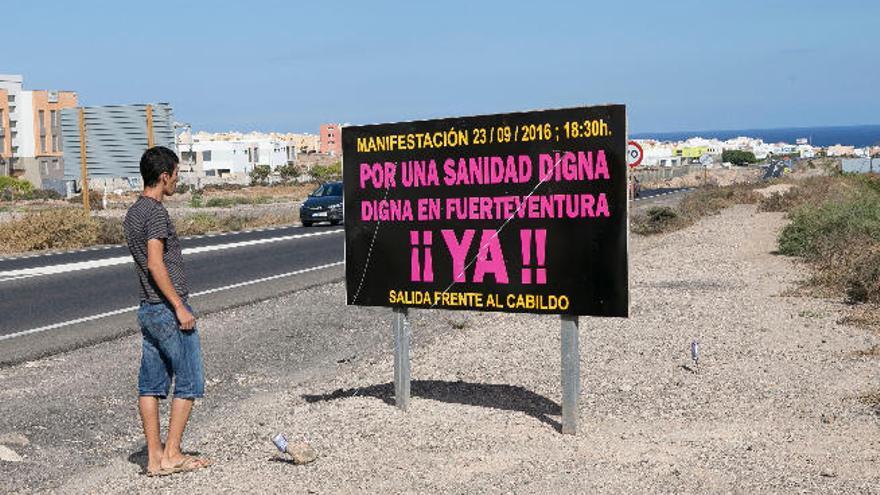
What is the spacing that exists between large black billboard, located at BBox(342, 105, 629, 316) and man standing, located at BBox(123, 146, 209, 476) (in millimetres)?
1871

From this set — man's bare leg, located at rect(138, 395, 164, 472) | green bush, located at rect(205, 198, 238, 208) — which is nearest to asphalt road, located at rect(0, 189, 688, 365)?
man's bare leg, located at rect(138, 395, 164, 472)

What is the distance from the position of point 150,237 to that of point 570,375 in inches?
106

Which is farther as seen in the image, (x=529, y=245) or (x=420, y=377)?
(x=420, y=377)

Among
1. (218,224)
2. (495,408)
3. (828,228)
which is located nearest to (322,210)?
(218,224)

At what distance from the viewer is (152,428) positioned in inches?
261

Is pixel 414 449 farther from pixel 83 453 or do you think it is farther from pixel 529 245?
pixel 83 453

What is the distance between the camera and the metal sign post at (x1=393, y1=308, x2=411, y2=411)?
313 inches

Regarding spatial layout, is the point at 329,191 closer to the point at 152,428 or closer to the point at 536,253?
the point at 536,253

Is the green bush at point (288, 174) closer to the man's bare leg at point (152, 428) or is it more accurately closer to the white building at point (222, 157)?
the white building at point (222, 157)

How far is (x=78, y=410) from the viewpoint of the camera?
8.69 meters

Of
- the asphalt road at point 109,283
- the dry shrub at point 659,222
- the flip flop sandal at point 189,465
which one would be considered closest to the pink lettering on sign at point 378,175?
the flip flop sandal at point 189,465

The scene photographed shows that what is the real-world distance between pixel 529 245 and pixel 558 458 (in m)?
1.49

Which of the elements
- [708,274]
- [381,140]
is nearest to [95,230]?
[708,274]

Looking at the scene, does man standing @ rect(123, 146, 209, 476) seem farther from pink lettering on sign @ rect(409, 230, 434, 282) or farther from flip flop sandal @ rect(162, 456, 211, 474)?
pink lettering on sign @ rect(409, 230, 434, 282)
